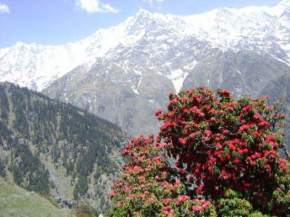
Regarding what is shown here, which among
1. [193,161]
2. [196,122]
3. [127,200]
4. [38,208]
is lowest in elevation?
[38,208]

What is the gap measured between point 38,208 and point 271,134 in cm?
1794

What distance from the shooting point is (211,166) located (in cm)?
2681

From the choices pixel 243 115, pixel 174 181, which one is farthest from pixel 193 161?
pixel 243 115

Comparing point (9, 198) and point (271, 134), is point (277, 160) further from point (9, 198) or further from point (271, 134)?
point (9, 198)

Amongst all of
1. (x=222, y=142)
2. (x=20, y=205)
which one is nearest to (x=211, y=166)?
(x=222, y=142)

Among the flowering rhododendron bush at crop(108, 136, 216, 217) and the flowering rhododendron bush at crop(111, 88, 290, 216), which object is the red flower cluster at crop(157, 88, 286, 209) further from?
the flowering rhododendron bush at crop(108, 136, 216, 217)

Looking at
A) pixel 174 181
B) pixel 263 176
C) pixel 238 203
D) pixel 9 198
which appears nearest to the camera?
pixel 238 203

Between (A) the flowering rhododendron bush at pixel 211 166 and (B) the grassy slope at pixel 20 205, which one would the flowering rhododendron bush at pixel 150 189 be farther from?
(B) the grassy slope at pixel 20 205

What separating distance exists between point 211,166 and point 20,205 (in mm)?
15413

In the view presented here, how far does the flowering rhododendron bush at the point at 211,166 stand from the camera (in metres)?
26.5

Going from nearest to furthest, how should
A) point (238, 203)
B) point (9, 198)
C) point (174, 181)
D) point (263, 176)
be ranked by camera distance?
point (238, 203)
point (263, 176)
point (174, 181)
point (9, 198)

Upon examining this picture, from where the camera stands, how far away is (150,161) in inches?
1192

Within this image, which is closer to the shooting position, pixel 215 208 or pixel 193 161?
pixel 215 208

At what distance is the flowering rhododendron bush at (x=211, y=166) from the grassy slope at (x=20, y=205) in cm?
756
